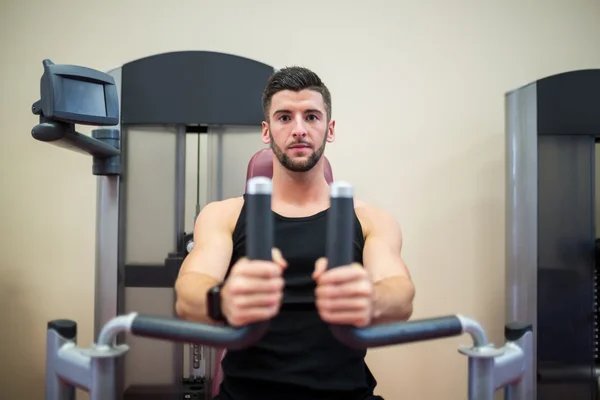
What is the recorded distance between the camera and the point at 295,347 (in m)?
1.18

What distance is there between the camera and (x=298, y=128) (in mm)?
1235

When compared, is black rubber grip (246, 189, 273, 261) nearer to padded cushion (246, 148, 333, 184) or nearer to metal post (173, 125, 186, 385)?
padded cushion (246, 148, 333, 184)

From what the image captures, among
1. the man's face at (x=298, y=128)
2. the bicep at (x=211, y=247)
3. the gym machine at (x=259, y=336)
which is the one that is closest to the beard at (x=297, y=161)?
the man's face at (x=298, y=128)

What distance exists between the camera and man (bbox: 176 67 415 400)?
3.75 ft

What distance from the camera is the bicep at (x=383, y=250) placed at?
1159 millimetres

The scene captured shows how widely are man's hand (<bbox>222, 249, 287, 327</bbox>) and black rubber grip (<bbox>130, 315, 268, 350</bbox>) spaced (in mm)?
34

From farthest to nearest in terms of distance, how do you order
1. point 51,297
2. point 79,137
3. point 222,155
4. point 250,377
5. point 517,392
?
1. point 51,297
2. point 222,155
3. point 79,137
4. point 250,377
5. point 517,392

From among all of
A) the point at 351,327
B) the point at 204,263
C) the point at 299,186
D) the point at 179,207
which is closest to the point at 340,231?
the point at 351,327

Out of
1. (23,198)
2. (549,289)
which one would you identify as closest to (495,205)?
(549,289)

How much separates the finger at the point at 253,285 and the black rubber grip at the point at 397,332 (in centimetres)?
12

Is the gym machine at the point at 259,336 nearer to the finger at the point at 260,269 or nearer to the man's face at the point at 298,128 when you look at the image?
the finger at the point at 260,269

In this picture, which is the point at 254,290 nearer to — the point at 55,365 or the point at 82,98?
the point at 55,365

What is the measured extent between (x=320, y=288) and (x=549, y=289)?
59.7 inches

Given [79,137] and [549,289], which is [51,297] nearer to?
[79,137]
